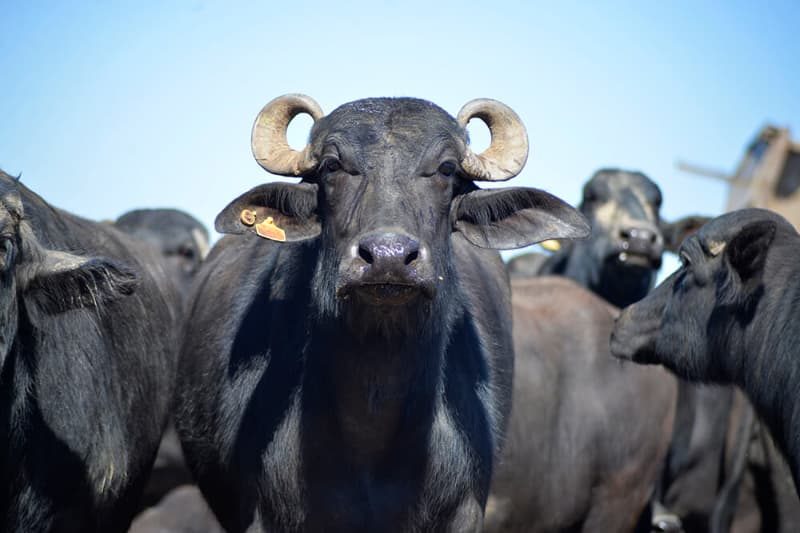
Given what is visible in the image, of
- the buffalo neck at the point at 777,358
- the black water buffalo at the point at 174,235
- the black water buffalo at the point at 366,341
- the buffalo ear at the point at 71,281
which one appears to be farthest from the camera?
the black water buffalo at the point at 174,235

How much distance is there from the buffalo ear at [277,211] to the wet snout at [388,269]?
721mm

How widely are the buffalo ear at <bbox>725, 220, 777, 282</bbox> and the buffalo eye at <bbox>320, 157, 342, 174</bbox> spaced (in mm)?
2482

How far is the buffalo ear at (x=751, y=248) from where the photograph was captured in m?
6.71

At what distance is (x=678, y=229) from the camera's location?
38.8ft

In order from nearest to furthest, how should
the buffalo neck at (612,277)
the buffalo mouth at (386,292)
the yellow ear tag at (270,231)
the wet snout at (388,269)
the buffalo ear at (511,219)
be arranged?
the wet snout at (388,269) → the buffalo mouth at (386,292) → the yellow ear tag at (270,231) → the buffalo ear at (511,219) → the buffalo neck at (612,277)

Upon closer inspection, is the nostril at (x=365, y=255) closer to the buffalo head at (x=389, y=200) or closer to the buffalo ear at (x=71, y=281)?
the buffalo head at (x=389, y=200)

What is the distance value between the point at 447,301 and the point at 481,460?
89 centimetres

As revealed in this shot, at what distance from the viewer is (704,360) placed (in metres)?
7.35

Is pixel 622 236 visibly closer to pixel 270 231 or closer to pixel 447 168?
pixel 447 168

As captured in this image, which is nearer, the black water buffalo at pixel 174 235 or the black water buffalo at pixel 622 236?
the black water buffalo at pixel 622 236

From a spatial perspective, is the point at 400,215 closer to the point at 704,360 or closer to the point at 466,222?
the point at 466,222

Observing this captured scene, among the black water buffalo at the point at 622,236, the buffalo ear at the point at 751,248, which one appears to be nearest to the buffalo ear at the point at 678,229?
the black water buffalo at the point at 622,236

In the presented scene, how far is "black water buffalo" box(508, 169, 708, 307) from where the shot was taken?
10.8m

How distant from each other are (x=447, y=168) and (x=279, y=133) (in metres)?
1.09
